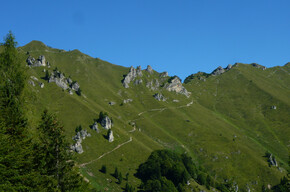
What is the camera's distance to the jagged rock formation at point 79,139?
138875 millimetres

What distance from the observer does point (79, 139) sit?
146 meters

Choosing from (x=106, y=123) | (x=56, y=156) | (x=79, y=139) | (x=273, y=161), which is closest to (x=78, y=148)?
(x=79, y=139)

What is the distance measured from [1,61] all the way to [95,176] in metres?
105

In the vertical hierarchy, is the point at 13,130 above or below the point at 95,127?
below

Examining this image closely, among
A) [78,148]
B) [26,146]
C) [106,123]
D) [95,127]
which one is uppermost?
[106,123]

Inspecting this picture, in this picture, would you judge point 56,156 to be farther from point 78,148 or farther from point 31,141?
point 78,148

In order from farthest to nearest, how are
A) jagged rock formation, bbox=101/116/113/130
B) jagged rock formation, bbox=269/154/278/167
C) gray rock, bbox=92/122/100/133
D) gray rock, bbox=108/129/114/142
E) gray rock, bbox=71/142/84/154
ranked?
jagged rock formation, bbox=269/154/278/167 → jagged rock formation, bbox=101/116/113/130 → gray rock, bbox=92/122/100/133 → gray rock, bbox=108/129/114/142 → gray rock, bbox=71/142/84/154

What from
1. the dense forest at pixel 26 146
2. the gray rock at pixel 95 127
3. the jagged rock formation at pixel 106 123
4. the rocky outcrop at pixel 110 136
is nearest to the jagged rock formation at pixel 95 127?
Answer: the gray rock at pixel 95 127

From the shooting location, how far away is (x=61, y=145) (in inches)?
1033

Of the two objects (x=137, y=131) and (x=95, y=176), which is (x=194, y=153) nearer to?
(x=137, y=131)

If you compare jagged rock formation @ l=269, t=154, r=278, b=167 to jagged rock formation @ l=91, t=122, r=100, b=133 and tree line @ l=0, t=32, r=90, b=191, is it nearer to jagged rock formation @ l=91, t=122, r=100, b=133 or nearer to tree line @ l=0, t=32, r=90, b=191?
jagged rock formation @ l=91, t=122, r=100, b=133

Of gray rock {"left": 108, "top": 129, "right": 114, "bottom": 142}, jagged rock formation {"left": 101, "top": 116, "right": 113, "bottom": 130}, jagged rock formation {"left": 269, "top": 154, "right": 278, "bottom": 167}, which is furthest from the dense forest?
jagged rock formation {"left": 269, "top": 154, "right": 278, "bottom": 167}

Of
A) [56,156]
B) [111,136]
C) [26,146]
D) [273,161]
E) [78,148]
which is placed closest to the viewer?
[26,146]

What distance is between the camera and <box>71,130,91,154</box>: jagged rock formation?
139m
